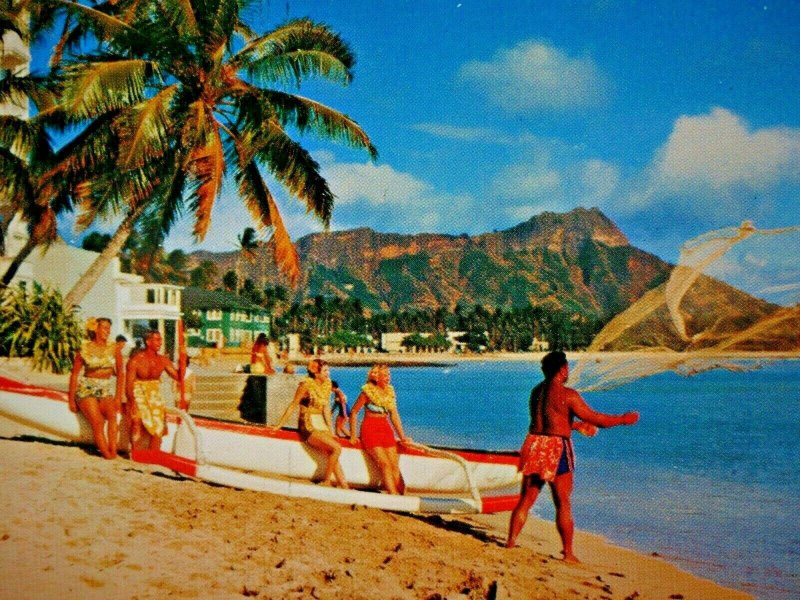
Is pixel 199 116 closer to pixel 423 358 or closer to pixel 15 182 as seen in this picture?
pixel 15 182

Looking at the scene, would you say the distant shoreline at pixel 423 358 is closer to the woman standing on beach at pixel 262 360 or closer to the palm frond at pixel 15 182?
the woman standing on beach at pixel 262 360

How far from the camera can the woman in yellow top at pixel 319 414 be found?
842cm

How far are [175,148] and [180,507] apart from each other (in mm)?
9441

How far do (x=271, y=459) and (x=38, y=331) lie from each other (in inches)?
422

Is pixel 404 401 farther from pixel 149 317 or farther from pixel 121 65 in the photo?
pixel 121 65

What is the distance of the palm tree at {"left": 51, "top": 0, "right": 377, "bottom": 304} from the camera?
13.6 meters

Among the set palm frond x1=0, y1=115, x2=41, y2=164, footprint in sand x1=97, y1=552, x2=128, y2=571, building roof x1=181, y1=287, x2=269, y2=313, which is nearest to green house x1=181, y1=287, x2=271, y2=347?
building roof x1=181, y1=287, x2=269, y2=313

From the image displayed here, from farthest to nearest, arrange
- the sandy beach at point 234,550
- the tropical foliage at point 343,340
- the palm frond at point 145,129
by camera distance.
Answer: the tropical foliage at point 343,340, the palm frond at point 145,129, the sandy beach at point 234,550

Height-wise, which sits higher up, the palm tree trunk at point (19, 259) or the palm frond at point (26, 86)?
the palm frond at point (26, 86)

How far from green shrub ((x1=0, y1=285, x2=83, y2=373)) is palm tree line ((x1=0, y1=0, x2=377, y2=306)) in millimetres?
2251

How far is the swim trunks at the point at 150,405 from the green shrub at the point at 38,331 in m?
9.48

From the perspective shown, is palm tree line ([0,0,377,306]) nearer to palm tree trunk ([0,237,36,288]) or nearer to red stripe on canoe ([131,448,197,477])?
palm tree trunk ([0,237,36,288])

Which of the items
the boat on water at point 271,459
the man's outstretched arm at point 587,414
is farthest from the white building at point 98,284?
the man's outstretched arm at point 587,414

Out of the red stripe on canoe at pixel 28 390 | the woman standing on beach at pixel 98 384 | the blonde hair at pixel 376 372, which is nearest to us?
the blonde hair at pixel 376 372
